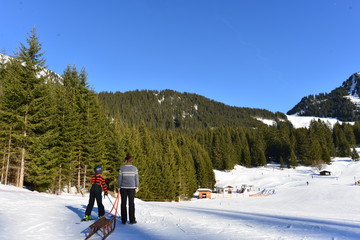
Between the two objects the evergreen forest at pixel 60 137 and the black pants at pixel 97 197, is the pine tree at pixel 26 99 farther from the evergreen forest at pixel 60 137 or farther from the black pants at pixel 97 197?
the black pants at pixel 97 197

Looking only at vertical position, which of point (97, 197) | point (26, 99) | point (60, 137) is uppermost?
point (26, 99)

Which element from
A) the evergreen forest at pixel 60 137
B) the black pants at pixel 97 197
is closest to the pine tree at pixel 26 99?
the evergreen forest at pixel 60 137

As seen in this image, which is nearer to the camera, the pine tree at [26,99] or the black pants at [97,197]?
the black pants at [97,197]

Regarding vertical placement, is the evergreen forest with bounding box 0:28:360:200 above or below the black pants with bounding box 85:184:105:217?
above

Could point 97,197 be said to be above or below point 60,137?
below

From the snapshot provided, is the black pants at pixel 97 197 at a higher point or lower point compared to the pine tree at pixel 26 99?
lower

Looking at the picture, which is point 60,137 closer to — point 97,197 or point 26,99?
point 26,99

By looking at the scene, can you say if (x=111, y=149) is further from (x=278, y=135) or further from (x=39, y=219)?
(x=278, y=135)

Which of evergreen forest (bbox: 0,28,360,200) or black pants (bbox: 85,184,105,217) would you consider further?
evergreen forest (bbox: 0,28,360,200)

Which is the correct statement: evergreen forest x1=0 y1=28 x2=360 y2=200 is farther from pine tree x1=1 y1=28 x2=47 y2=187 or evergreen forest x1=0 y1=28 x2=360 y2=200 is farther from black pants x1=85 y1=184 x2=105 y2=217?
black pants x1=85 y1=184 x2=105 y2=217

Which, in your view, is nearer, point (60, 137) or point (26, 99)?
point (26, 99)

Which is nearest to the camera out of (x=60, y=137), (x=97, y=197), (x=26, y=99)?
(x=97, y=197)

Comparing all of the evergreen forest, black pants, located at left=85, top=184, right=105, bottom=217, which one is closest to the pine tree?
the evergreen forest

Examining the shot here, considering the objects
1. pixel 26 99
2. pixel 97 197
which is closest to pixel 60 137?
pixel 26 99
